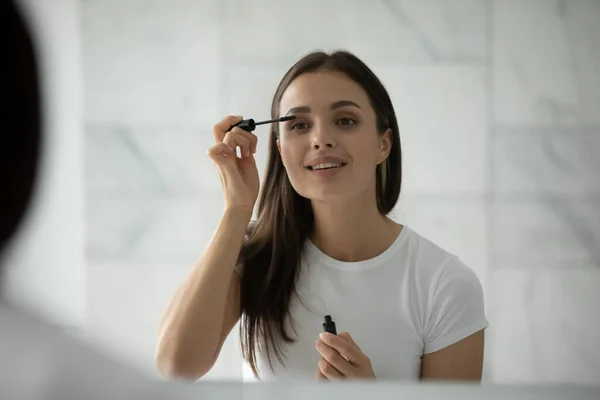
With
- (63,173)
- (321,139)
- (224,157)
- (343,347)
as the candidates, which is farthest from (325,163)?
(63,173)

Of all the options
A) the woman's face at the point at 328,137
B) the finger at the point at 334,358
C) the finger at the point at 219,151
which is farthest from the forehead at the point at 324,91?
the finger at the point at 334,358

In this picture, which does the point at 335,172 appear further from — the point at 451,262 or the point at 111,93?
the point at 111,93

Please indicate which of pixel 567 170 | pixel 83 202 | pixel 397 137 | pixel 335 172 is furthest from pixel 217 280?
pixel 567 170

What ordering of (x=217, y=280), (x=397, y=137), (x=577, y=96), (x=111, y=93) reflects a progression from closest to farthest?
(x=217, y=280), (x=397, y=137), (x=577, y=96), (x=111, y=93)

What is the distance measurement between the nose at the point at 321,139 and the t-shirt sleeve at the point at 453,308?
0.75 feet

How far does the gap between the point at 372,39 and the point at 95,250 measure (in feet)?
1.97

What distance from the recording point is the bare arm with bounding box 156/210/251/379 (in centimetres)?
78

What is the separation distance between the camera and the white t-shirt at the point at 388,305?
0.84 meters

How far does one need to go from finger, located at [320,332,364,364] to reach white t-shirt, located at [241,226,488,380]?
4 centimetres

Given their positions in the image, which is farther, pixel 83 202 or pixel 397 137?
pixel 83 202

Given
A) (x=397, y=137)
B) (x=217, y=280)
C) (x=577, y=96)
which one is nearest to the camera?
(x=217, y=280)

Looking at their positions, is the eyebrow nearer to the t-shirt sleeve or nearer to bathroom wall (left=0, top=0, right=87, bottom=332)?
the t-shirt sleeve

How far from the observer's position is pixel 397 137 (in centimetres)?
92

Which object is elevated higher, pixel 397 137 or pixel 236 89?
pixel 236 89
